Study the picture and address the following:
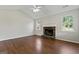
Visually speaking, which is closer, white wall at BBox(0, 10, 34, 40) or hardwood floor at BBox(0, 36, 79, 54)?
white wall at BBox(0, 10, 34, 40)

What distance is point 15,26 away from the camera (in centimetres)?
208

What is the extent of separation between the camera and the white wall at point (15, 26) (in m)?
1.84

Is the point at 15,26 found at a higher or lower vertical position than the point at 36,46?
higher

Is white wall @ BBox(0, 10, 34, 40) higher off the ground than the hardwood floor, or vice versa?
white wall @ BBox(0, 10, 34, 40)

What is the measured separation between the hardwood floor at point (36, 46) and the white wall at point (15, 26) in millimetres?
139

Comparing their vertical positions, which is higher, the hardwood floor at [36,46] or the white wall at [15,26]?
the white wall at [15,26]

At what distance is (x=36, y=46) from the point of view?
110 inches

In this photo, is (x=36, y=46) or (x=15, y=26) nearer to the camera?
(x=15, y=26)

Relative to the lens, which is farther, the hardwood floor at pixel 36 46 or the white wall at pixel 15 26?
the hardwood floor at pixel 36 46

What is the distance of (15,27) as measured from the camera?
2072 mm

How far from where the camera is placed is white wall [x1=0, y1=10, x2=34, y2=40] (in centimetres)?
184

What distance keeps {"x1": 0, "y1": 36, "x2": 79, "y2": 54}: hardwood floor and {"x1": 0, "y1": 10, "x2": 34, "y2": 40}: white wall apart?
0.14 meters

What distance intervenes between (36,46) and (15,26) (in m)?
1.02
